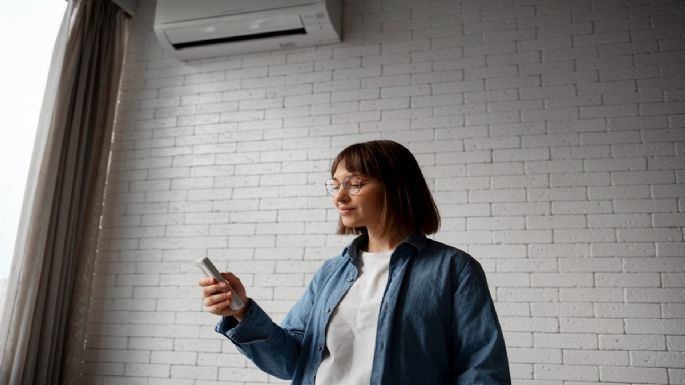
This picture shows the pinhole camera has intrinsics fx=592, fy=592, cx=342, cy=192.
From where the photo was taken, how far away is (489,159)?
2924 millimetres

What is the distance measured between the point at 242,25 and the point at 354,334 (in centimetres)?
235

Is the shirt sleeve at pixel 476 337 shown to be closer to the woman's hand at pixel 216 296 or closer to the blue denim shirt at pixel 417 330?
the blue denim shirt at pixel 417 330

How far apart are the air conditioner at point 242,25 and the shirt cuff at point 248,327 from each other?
2140 millimetres

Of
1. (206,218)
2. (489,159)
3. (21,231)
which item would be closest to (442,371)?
(489,159)

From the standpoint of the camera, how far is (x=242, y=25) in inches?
128

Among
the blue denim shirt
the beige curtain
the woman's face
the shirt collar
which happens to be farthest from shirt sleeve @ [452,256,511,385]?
the beige curtain

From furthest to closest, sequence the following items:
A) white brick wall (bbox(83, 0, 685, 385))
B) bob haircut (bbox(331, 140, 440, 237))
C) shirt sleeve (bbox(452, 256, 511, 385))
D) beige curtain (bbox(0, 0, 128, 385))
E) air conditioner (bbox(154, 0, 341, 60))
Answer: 1. air conditioner (bbox(154, 0, 341, 60))
2. beige curtain (bbox(0, 0, 128, 385))
3. white brick wall (bbox(83, 0, 685, 385))
4. bob haircut (bbox(331, 140, 440, 237))
5. shirt sleeve (bbox(452, 256, 511, 385))

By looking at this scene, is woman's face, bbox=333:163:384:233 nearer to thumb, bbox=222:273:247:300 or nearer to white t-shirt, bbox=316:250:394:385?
white t-shirt, bbox=316:250:394:385

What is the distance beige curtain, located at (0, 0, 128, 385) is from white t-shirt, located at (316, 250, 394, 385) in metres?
2.18

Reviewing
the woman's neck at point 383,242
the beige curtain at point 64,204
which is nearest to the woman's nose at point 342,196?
the woman's neck at point 383,242

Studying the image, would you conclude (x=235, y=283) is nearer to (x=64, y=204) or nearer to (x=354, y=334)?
(x=354, y=334)

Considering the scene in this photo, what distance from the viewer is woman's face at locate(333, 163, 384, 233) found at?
56.5 inches

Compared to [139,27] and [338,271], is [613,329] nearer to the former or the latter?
[338,271]

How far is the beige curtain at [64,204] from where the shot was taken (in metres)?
2.91
